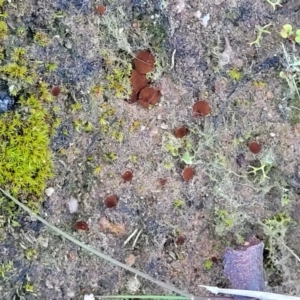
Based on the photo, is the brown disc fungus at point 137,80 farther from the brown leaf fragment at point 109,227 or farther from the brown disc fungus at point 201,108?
the brown leaf fragment at point 109,227

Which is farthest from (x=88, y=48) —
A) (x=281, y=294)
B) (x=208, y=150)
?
(x=281, y=294)

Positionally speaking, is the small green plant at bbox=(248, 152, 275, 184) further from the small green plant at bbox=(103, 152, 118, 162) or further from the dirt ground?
the small green plant at bbox=(103, 152, 118, 162)

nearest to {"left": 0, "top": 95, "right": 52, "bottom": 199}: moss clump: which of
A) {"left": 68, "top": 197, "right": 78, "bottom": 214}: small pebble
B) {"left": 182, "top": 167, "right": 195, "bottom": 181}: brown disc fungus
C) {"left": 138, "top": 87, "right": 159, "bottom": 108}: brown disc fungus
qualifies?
{"left": 68, "top": 197, "right": 78, "bottom": 214}: small pebble

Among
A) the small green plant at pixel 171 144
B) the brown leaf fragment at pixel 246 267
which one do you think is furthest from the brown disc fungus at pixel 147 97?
the brown leaf fragment at pixel 246 267

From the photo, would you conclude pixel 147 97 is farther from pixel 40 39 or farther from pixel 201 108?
pixel 40 39

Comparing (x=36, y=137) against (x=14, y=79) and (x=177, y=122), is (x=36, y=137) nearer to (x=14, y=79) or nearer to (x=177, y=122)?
(x=14, y=79)

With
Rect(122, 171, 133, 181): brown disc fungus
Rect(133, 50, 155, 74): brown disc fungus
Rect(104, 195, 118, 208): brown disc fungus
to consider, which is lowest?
Rect(104, 195, 118, 208): brown disc fungus
